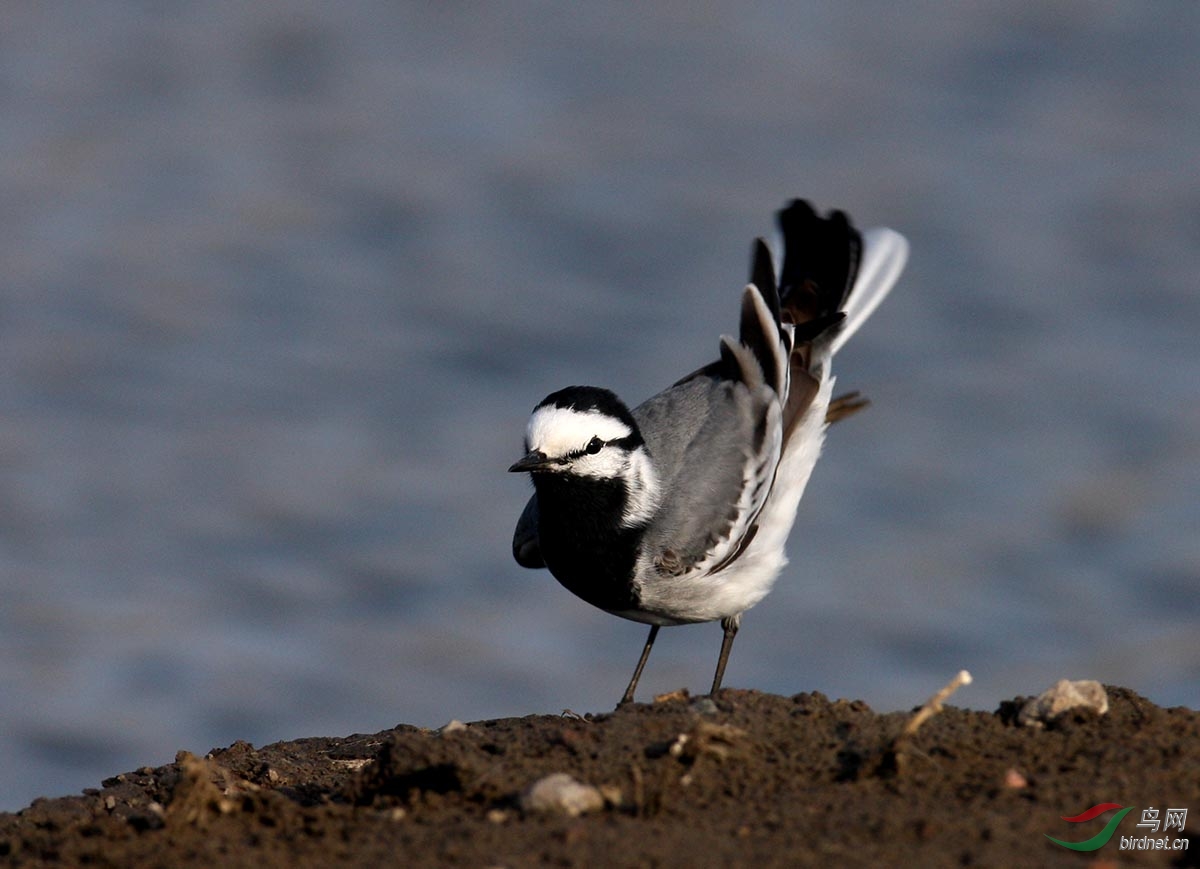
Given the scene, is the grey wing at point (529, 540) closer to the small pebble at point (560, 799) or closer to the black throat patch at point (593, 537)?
the black throat patch at point (593, 537)

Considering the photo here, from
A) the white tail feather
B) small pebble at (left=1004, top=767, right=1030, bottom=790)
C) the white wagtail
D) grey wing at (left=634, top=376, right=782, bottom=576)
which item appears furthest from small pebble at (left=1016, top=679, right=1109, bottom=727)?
the white tail feather

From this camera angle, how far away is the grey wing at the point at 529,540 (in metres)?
8.59

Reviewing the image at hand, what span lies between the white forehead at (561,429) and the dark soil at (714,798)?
2.07m

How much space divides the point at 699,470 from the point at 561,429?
108cm

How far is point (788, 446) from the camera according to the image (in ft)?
28.4

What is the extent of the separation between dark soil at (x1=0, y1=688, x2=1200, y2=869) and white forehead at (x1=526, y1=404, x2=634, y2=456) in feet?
6.78

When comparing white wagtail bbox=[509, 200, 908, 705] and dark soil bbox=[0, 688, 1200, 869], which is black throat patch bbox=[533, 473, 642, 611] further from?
dark soil bbox=[0, 688, 1200, 869]

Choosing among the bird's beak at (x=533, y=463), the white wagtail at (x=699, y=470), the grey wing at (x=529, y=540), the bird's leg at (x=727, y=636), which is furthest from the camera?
the grey wing at (x=529, y=540)

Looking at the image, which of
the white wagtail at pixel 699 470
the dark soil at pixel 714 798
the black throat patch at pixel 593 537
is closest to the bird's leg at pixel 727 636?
the white wagtail at pixel 699 470

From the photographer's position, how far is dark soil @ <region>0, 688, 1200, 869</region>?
4086 mm

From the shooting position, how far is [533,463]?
728 centimetres

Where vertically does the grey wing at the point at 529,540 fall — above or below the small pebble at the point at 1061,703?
above

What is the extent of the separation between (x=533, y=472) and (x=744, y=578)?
1.34 metres

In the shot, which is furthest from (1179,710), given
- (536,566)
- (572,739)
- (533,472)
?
(536,566)
